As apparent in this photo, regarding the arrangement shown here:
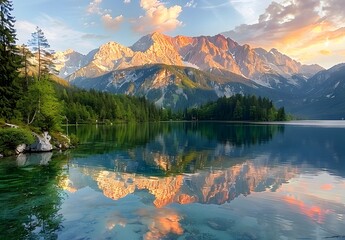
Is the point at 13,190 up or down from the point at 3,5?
down

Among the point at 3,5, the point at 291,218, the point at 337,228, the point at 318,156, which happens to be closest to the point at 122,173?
the point at 291,218

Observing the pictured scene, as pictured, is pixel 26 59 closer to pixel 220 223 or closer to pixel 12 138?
pixel 12 138

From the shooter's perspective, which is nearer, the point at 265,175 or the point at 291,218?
the point at 291,218

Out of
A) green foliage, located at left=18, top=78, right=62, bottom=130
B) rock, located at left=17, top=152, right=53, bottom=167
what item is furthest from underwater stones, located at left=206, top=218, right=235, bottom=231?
green foliage, located at left=18, top=78, right=62, bottom=130

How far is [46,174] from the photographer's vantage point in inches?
1590

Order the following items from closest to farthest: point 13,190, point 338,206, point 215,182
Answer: point 338,206 → point 13,190 → point 215,182

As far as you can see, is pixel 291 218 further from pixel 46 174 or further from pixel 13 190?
pixel 46 174

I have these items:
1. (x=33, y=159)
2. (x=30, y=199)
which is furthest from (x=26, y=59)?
(x=30, y=199)

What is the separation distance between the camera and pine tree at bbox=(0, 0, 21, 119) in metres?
64.3

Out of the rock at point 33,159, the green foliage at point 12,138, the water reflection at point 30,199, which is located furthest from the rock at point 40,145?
the water reflection at point 30,199

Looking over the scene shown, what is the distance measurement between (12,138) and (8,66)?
762 inches

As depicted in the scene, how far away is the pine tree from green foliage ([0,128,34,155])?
1046 cm

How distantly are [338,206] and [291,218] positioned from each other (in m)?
6.62

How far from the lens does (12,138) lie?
180 feet
